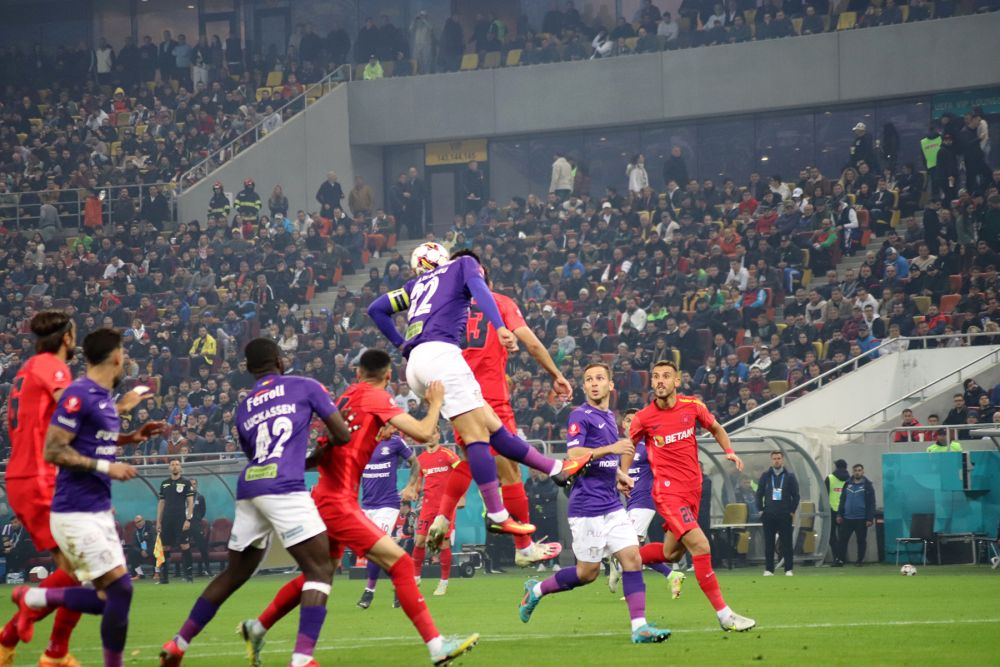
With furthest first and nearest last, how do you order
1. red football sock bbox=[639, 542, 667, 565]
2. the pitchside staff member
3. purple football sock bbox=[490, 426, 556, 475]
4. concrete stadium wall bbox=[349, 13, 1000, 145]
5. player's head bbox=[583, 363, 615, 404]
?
concrete stadium wall bbox=[349, 13, 1000, 145] < the pitchside staff member < red football sock bbox=[639, 542, 667, 565] < player's head bbox=[583, 363, 615, 404] < purple football sock bbox=[490, 426, 556, 475]

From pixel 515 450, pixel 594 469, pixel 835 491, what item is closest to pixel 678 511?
pixel 594 469

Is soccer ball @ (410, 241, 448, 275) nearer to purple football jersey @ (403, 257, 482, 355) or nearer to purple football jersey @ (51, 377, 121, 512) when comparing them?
purple football jersey @ (403, 257, 482, 355)

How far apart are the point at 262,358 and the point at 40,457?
1.76 meters

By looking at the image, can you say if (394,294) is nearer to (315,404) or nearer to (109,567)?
(315,404)

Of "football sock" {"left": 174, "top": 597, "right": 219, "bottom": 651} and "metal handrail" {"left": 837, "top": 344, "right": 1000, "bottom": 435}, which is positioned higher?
"metal handrail" {"left": 837, "top": 344, "right": 1000, "bottom": 435}

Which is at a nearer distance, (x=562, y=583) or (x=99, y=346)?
(x=99, y=346)

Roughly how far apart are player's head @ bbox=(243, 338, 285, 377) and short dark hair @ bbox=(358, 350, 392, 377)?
2.77 ft

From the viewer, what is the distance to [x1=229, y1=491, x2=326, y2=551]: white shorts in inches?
383

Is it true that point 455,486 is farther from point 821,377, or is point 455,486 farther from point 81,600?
point 821,377

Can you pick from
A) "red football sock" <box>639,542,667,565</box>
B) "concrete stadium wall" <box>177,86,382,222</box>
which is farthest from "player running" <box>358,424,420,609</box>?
"concrete stadium wall" <box>177,86,382,222</box>

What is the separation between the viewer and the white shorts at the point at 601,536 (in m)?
13.2

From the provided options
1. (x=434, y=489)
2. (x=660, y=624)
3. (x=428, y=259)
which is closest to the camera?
(x=428, y=259)

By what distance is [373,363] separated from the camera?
10859mm

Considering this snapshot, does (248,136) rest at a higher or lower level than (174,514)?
higher
